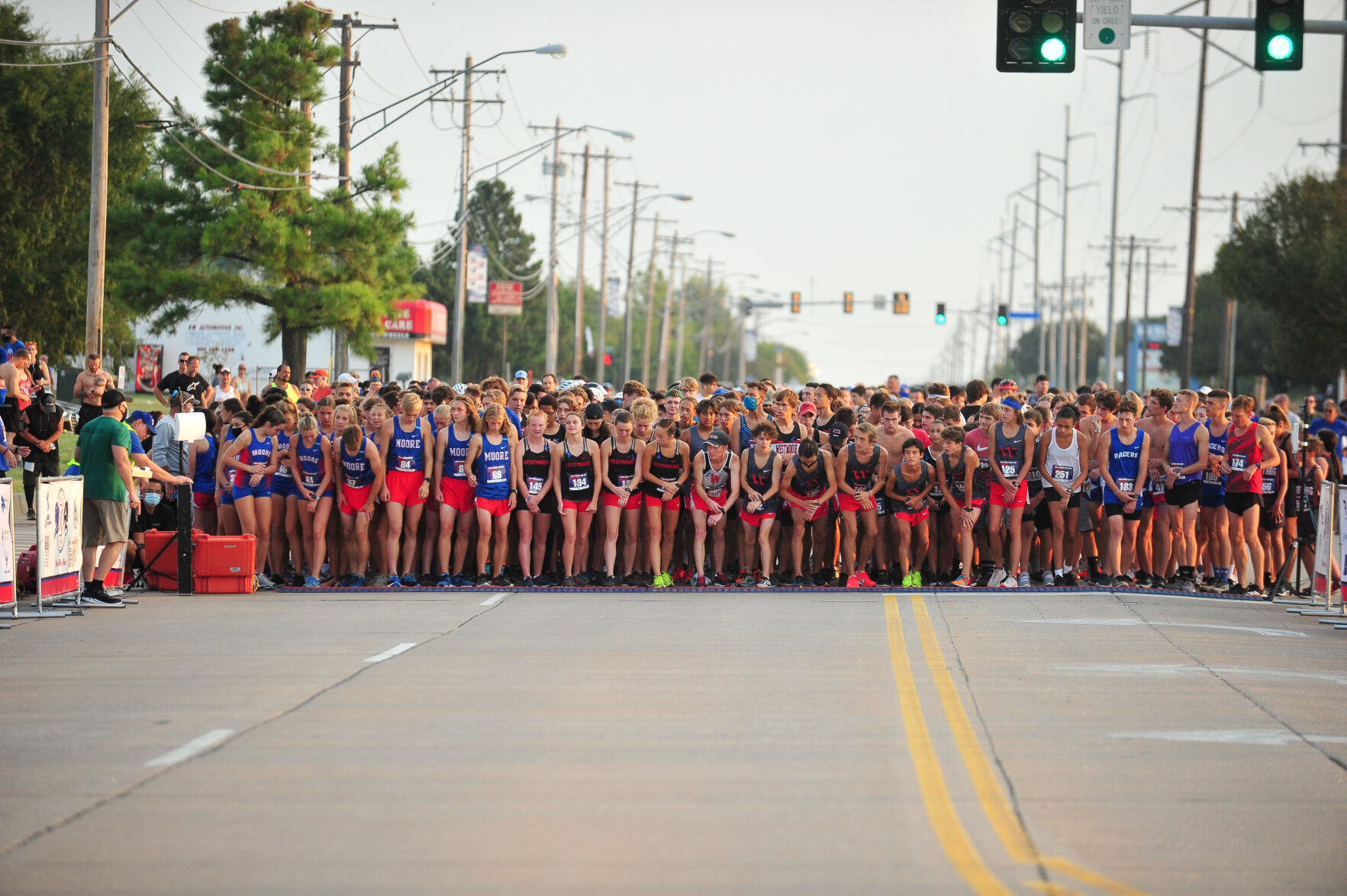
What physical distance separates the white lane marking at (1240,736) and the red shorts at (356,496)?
30.4ft

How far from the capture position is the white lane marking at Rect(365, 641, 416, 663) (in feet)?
36.6

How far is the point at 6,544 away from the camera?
12.9 meters

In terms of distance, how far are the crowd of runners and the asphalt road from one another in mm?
2817

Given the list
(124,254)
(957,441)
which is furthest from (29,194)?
(957,441)

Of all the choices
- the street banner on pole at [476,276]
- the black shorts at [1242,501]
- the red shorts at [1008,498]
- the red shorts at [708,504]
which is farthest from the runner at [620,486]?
the street banner on pole at [476,276]

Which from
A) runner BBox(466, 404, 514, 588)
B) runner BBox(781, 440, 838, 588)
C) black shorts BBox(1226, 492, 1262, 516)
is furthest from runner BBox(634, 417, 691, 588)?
black shorts BBox(1226, 492, 1262, 516)

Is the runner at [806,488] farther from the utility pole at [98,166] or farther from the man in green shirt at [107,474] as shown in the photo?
the utility pole at [98,166]

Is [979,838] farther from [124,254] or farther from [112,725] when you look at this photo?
[124,254]

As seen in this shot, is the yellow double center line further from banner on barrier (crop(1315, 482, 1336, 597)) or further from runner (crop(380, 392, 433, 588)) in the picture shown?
runner (crop(380, 392, 433, 588))

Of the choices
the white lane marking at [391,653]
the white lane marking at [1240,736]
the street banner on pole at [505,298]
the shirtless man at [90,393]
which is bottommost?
the white lane marking at [391,653]

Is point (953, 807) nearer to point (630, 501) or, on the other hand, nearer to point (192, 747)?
point (192, 747)

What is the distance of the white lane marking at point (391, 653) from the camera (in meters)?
11.1

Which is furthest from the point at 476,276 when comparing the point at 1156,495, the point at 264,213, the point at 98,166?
the point at 1156,495

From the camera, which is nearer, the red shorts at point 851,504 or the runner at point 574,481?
the runner at point 574,481
